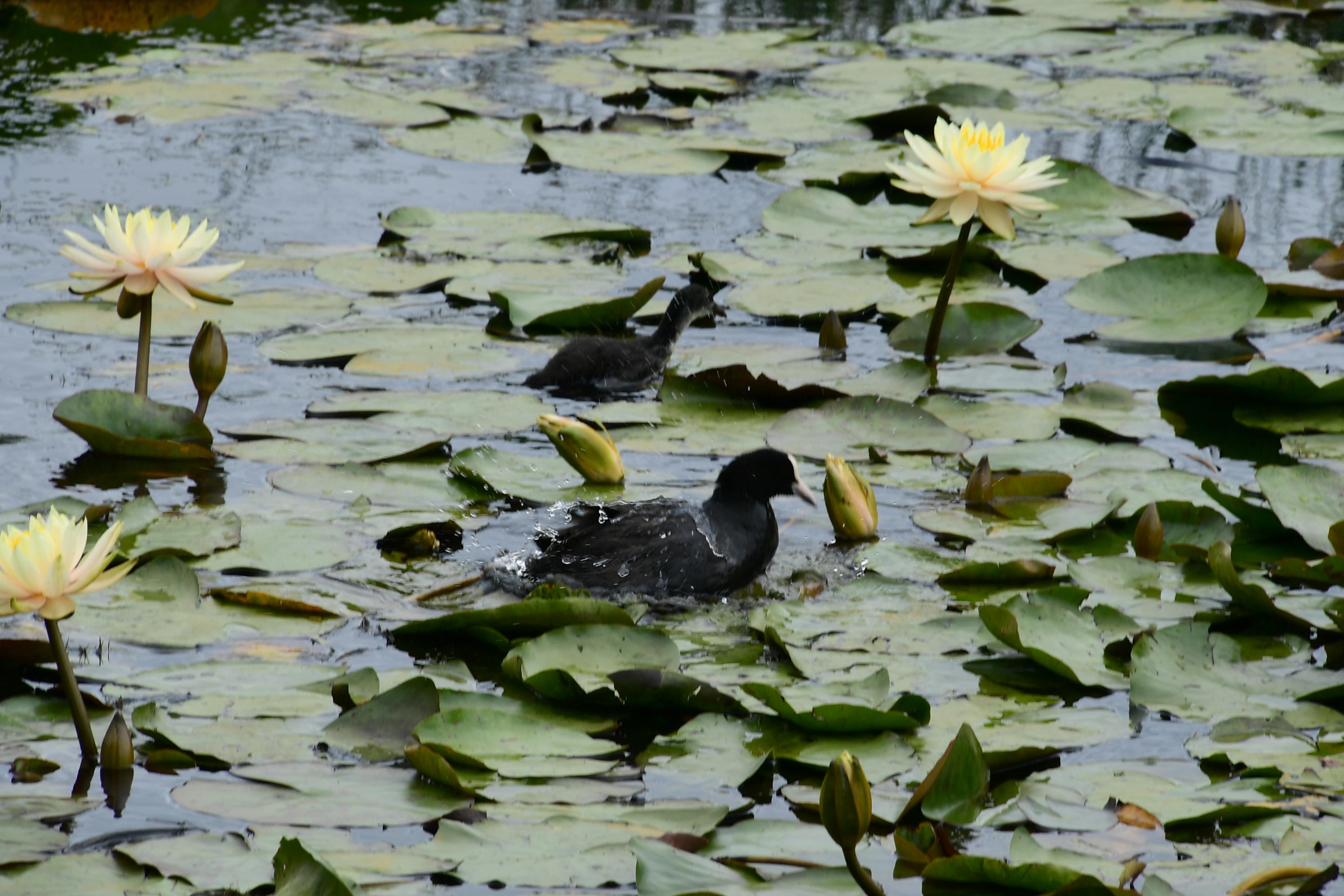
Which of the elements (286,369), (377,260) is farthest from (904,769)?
(377,260)

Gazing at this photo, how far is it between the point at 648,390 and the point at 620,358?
0.55ft

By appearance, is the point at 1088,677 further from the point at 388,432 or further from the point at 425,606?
the point at 388,432

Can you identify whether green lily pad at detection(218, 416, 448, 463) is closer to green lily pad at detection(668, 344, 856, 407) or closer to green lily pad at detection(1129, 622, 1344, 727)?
green lily pad at detection(668, 344, 856, 407)

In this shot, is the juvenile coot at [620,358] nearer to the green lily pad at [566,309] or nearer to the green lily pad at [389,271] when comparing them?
the green lily pad at [566,309]

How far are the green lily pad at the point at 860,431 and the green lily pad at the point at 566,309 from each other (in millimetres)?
1174

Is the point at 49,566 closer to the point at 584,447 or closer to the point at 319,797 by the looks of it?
the point at 319,797

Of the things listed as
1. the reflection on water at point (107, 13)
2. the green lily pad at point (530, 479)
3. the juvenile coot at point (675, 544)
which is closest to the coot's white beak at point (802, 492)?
the juvenile coot at point (675, 544)

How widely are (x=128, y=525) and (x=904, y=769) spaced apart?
231 cm

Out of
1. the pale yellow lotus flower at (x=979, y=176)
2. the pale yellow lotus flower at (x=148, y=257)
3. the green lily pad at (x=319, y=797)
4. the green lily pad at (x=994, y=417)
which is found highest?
the pale yellow lotus flower at (x=979, y=176)

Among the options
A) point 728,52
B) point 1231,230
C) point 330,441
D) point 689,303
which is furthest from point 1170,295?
point 728,52

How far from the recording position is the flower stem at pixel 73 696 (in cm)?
293

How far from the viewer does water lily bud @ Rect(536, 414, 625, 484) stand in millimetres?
4672

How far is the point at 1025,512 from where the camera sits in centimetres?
445

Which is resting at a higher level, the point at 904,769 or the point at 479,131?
the point at 479,131
